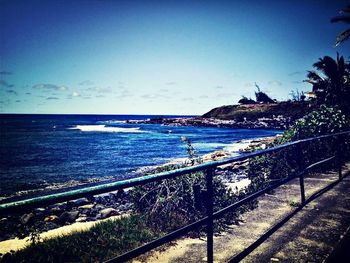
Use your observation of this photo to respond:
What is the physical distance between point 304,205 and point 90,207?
6.66 meters

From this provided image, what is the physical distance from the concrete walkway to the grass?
0.61 meters

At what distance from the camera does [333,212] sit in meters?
4.23

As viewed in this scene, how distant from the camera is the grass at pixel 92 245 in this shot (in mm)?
3676

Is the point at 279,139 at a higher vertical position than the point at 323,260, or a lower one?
higher

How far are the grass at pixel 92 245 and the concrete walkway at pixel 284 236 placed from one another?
0.61 m

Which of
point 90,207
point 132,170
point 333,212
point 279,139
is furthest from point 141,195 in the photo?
point 132,170

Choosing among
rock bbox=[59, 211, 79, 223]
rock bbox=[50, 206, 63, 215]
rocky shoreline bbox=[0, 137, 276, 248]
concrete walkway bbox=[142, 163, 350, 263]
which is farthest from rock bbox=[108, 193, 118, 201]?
concrete walkway bbox=[142, 163, 350, 263]

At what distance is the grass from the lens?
3676mm

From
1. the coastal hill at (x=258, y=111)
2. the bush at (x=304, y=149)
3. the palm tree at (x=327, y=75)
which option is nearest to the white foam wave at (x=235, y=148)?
the palm tree at (x=327, y=75)

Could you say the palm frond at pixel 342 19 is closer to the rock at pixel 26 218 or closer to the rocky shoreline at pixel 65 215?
the rocky shoreline at pixel 65 215

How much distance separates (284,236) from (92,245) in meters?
2.59

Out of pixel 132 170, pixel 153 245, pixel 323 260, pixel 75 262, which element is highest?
pixel 153 245

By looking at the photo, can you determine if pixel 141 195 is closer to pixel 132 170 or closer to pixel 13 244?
pixel 13 244

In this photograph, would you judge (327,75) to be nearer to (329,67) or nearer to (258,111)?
(329,67)
